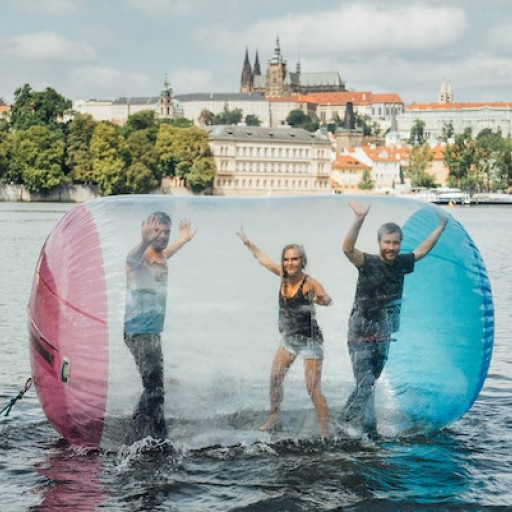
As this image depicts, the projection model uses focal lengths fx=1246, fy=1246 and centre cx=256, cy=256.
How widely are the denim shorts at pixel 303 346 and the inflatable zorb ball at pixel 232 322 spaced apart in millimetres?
74

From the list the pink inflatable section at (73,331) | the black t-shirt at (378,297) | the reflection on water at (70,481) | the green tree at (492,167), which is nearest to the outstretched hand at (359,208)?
the black t-shirt at (378,297)

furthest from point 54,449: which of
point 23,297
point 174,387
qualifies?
point 23,297

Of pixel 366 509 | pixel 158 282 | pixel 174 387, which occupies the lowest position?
pixel 366 509

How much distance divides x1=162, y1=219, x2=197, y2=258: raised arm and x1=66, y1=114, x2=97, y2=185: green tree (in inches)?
3943

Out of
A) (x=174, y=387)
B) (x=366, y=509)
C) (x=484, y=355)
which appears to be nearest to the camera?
(x=366, y=509)

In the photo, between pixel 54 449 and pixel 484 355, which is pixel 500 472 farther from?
pixel 54 449

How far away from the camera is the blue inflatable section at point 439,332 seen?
9.86 metres

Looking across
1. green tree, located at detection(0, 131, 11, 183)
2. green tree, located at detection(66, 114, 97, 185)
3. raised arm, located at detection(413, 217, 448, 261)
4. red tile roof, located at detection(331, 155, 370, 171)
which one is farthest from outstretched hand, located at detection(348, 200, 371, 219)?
red tile roof, located at detection(331, 155, 370, 171)

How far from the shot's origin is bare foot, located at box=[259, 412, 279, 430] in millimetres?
9656

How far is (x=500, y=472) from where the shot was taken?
391 inches

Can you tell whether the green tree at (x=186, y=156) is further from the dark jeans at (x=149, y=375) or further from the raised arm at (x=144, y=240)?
the dark jeans at (x=149, y=375)

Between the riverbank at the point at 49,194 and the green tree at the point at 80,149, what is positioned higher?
the green tree at the point at 80,149

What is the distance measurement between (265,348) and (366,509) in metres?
1.48

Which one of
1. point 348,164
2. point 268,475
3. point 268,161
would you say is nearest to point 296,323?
point 268,475
